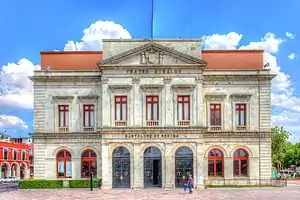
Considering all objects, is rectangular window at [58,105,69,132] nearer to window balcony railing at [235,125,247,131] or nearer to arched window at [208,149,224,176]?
arched window at [208,149,224,176]

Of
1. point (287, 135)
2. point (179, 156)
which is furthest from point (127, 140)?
point (287, 135)

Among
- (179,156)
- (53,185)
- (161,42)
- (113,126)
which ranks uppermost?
(161,42)

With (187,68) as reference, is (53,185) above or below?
below

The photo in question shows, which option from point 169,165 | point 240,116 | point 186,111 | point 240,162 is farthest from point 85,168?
point 240,116

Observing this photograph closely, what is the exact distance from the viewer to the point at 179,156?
50.1 metres

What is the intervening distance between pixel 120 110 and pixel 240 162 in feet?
47.2

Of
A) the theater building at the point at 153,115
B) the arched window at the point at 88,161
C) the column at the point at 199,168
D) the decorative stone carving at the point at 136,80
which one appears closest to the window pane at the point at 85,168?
the arched window at the point at 88,161

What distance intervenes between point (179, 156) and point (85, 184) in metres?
10.2

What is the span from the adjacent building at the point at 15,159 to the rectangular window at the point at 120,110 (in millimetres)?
48431

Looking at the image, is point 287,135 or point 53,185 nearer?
point 53,185

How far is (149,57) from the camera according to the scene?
1988 inches

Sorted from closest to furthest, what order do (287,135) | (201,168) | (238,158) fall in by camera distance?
(201,168)
(238,158)
(287,135)

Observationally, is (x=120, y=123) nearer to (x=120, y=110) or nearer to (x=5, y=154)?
(x=120, y=110)

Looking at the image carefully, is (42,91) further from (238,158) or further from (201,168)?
(238,158)
